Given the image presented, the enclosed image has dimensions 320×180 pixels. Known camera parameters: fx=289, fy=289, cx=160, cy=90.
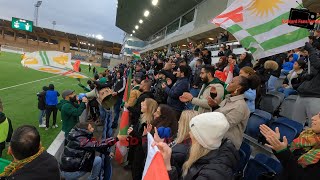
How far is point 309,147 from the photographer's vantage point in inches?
110

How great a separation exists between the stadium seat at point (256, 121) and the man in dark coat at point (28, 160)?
4.01m

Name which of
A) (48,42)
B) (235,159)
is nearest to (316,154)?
(235,159)

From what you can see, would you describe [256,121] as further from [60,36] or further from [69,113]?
[60,36]

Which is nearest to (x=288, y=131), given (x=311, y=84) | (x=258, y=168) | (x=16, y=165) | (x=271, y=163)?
(x=311, y=84)

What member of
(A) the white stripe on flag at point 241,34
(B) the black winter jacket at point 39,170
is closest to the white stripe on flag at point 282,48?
(A) the white stripe on flag at point 241,34

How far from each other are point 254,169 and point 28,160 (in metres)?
2.69

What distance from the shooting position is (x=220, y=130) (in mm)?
2656

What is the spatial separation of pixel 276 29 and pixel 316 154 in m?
2.26

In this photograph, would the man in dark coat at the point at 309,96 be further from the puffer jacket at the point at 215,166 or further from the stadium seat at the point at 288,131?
the puffer jacket at the point at 215,166

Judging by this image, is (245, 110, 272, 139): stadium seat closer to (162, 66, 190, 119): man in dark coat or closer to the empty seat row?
(162, 66, 190, 119): man in dark coat

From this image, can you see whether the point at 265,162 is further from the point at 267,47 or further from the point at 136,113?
the point at 136,113

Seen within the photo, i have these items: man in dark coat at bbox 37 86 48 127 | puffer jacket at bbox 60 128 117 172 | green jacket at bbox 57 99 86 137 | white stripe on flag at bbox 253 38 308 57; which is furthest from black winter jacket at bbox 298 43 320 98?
man in dark coat at bbox 37 86 48 127

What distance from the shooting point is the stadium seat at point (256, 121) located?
555 cm

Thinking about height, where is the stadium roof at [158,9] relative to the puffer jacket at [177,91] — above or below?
above
